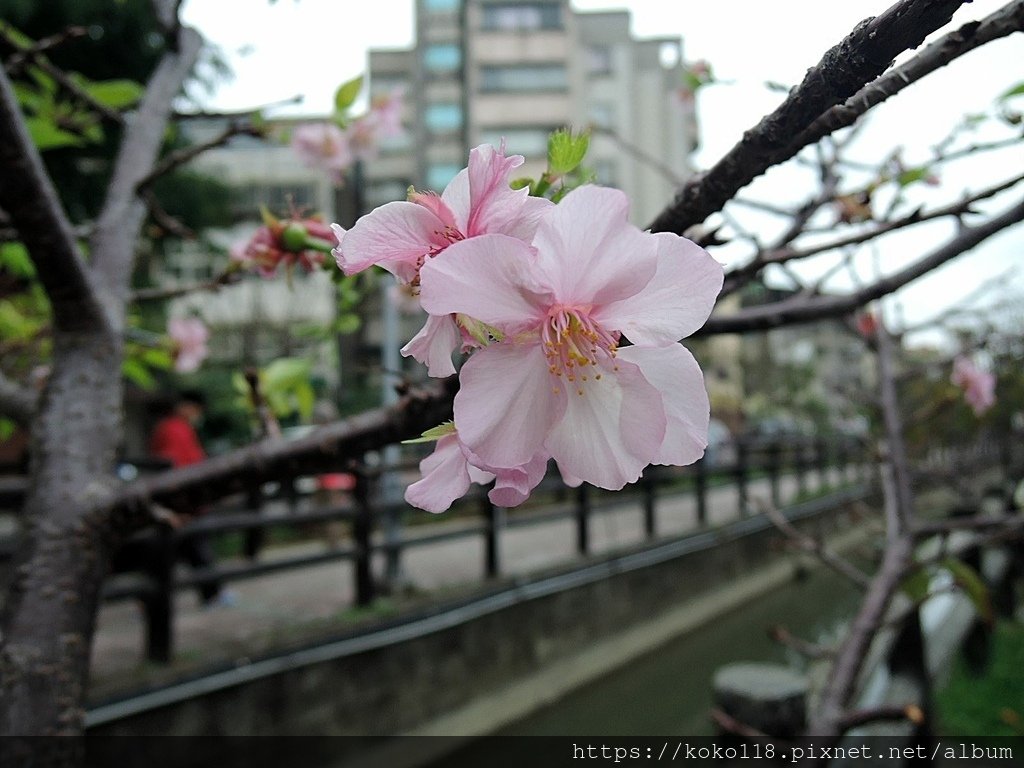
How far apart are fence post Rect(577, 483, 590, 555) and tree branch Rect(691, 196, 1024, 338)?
18.9 ft

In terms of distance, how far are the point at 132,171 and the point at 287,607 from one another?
4.56 meters

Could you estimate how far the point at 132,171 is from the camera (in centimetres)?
144

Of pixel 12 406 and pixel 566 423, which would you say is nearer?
pixel 566 423

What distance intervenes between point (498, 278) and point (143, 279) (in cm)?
1095

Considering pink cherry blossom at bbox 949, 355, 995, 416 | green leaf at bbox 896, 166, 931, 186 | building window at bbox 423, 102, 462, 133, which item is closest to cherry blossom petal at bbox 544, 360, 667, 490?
green leaf at bbox 896, 166, 931, 186

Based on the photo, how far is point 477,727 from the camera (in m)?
4.83

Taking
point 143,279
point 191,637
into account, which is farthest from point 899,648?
point 143,279

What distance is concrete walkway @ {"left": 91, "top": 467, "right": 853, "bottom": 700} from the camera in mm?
3928

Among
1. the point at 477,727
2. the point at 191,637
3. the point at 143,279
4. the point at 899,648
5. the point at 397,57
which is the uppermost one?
the point at 397,57

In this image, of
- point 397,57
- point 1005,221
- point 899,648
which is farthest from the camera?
point 397,57

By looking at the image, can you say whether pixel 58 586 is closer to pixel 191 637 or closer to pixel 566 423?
pixel 566 423

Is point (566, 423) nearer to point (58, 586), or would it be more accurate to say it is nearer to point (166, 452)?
point (58, 586)

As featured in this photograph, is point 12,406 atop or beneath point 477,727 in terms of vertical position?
atop

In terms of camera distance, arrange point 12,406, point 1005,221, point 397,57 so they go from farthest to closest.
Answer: point 397,57
point 12,406
point 1005,221
